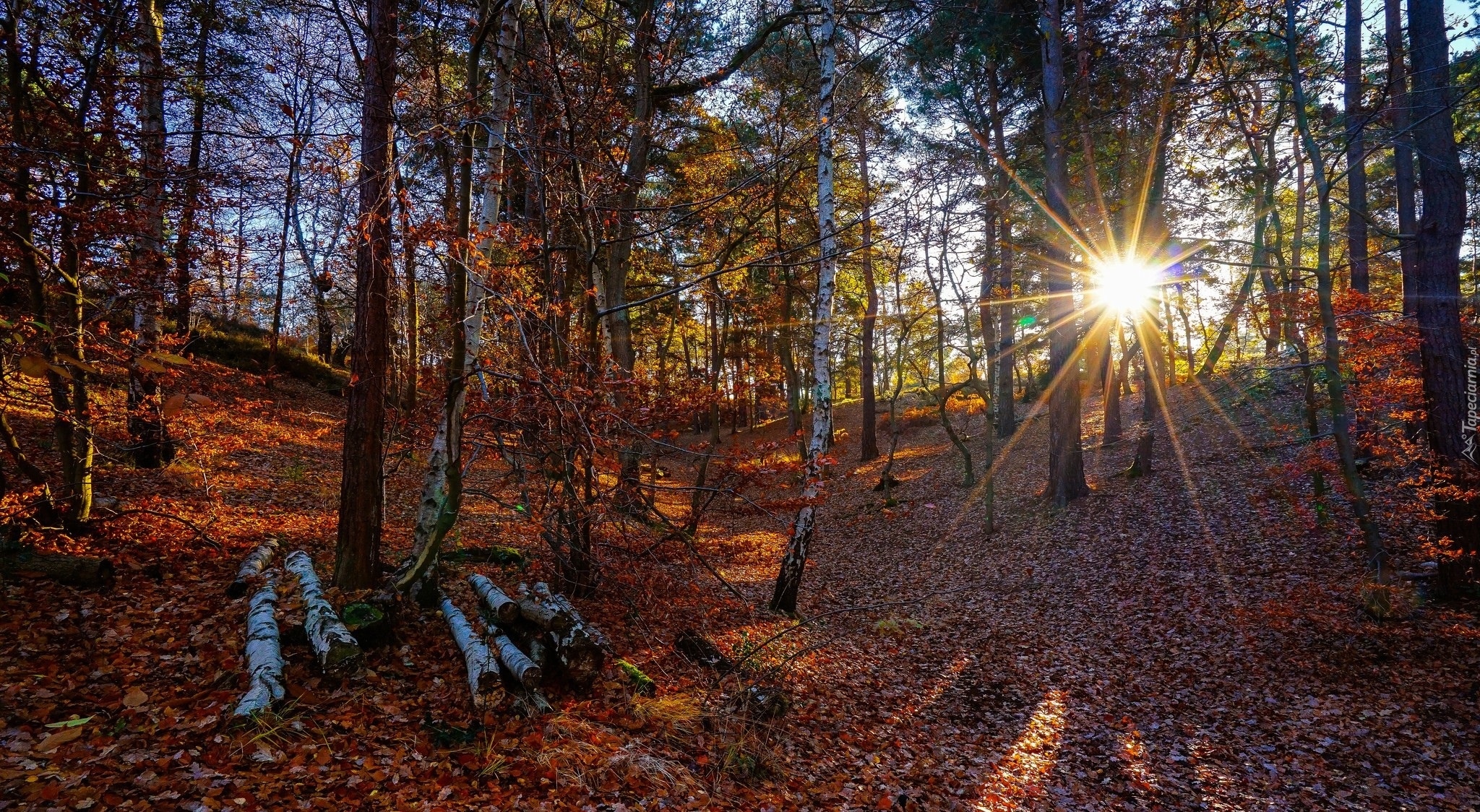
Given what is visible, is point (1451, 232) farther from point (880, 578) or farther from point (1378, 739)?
point (880, 578)

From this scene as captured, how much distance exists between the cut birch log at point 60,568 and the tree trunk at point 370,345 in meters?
2.01

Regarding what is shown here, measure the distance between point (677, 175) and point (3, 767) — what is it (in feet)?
49.2

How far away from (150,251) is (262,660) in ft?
21.6

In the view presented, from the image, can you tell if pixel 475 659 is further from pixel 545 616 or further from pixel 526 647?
pixel 545 616

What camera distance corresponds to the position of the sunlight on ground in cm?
549

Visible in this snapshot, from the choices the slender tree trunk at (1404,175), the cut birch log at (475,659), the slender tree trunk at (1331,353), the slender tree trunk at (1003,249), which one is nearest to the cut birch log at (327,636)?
the cut birch log at (475,659)

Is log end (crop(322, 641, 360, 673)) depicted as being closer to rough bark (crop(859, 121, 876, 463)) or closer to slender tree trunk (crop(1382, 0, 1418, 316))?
slender tree trunk (crop(1382, 0, 1418, 316))

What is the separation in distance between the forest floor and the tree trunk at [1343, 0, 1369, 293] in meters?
4.94

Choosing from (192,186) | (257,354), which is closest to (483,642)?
(192,186)

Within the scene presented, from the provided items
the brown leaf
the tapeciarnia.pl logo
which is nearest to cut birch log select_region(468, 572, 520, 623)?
the brown leaf

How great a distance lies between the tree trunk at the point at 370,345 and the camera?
5.66 metres

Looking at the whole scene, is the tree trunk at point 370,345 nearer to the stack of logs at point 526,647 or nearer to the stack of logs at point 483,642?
the stack of logs at point 483,642

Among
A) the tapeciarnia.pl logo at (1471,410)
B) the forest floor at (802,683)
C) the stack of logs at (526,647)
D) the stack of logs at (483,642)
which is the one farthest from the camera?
the tapeciarnia.pl logo at (1471,410)

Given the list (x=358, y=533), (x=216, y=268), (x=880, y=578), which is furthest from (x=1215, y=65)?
(x=216, y=268)
